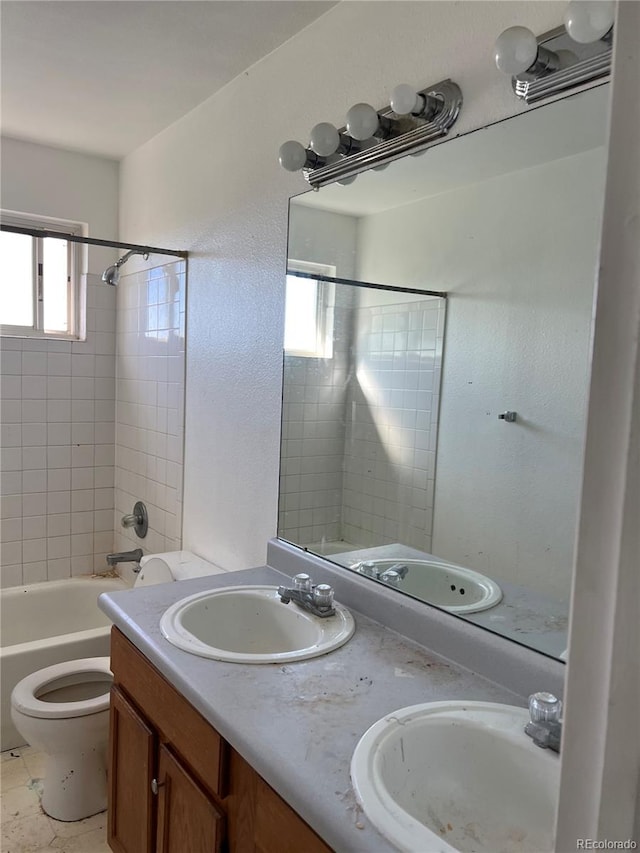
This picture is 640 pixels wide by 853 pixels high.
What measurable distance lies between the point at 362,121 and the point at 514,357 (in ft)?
2.17

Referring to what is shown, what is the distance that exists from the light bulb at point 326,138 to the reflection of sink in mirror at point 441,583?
1056 mm

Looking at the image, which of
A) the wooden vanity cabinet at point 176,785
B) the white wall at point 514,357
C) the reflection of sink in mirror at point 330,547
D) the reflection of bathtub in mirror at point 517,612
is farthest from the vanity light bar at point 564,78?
the wooden vanity cabinet at point 176,785

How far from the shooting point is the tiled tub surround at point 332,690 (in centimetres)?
86

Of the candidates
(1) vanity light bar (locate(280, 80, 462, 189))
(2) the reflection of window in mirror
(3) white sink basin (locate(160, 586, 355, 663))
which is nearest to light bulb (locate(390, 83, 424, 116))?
(1) vanity light bar (locate(280, 80, 462, 189))

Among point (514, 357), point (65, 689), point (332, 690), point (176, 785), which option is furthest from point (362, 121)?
point (65, 689)

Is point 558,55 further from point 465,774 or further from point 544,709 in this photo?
point 465,774

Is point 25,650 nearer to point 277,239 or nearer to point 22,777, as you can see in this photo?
point 22,777

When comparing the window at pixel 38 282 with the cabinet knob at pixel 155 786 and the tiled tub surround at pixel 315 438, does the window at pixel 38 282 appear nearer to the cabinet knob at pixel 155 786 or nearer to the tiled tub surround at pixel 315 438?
the tiled tub surround at pixel 315 438

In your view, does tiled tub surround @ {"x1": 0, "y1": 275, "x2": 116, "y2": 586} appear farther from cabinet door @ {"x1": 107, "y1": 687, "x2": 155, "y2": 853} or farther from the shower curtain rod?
cabinet door @ {"x1": 107, "y1": 687, "x2": 155, "y2": 853}

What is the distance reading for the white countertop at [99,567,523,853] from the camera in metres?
0.85

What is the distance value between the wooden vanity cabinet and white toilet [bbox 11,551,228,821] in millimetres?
337

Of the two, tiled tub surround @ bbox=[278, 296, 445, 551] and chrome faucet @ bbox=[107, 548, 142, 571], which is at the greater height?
tiled tub surround @ bbox=[278, 296, 445, 551]

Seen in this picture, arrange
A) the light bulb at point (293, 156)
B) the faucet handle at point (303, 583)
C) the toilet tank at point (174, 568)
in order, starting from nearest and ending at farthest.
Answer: the faucet handle at point (303, 583), the light bulb at point (293, 156), the toilet tank at point (174, 568)

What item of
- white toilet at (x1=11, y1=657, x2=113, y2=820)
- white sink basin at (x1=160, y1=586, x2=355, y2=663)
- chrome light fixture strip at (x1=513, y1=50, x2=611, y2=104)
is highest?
chrome light fixture strip at (x1=513, y1=50, x2=611, y2=104)
